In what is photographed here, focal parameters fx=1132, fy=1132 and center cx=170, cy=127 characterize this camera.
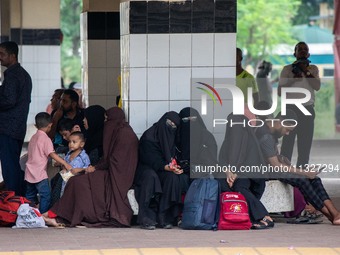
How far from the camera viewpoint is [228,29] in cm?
1162

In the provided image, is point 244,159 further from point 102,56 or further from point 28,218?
point 102,56

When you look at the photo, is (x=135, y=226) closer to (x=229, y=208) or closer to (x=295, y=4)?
(x=229, y=208)

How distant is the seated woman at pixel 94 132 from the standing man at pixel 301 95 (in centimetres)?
267

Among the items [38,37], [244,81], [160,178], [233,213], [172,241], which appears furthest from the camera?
[38,37]

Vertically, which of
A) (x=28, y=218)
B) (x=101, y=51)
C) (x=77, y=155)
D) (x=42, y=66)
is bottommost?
(x=28, y=218)

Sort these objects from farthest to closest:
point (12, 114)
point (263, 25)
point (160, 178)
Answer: point (263, 25) < point (12, 114) < point (160, 178)

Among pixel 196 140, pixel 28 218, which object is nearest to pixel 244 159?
pixel 196 140

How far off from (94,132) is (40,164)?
0.81 metres

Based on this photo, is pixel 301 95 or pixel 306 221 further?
pixel 301 95

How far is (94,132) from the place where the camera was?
12086 mm

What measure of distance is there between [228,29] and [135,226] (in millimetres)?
2231

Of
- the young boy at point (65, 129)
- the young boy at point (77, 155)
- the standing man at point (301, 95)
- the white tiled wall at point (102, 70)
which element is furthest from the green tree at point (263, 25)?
the young boy at point (77, 155)

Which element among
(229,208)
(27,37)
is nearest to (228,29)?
(229,208)

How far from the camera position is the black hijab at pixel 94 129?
12.0 m
